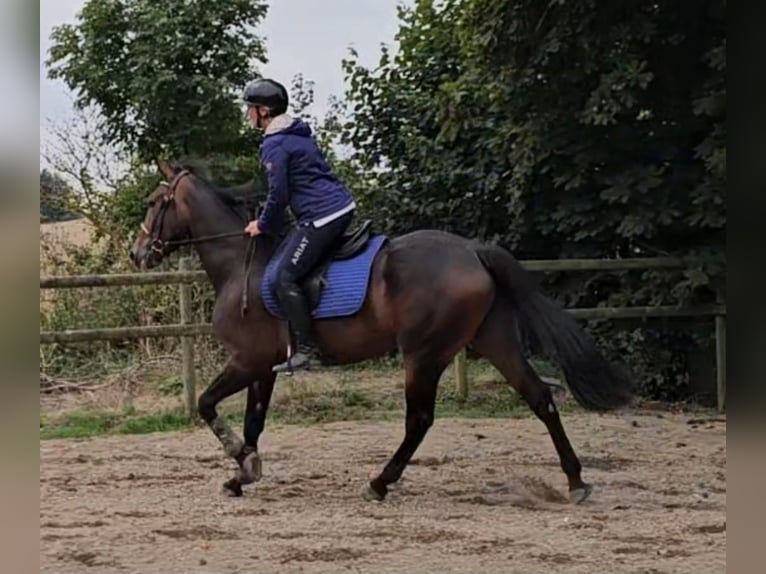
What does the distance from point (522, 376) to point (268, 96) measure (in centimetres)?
157

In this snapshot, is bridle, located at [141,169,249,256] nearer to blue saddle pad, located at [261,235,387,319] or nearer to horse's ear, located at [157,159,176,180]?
horse's ear, located at [157,159,176,180]

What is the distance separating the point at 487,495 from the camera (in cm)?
412

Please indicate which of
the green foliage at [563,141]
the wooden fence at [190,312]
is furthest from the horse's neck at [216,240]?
the green foliage at [563,141]

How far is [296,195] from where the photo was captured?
4031mm

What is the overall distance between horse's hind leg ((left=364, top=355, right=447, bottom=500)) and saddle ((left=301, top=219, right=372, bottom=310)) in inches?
18.4

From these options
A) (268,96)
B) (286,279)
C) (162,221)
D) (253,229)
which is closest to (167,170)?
(162,221)

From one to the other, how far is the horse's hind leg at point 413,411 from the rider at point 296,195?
48 centimetres

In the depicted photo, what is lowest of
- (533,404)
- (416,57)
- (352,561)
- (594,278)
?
(352,561)

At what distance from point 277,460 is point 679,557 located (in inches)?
91.3

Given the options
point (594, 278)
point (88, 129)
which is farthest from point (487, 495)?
point (88, 129)

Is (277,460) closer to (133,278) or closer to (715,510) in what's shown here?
(133,278)

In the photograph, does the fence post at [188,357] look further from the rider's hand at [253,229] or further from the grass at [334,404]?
the rider's hand at [253,229]

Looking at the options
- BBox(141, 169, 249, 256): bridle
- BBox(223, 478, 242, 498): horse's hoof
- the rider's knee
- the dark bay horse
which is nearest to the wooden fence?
BBox(141, 169, 249, 256): bridle

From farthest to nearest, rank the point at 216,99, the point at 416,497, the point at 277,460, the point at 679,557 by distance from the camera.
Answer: the point at 216,99
the point at 277,460
the point at 416,497
the point at 679,557
